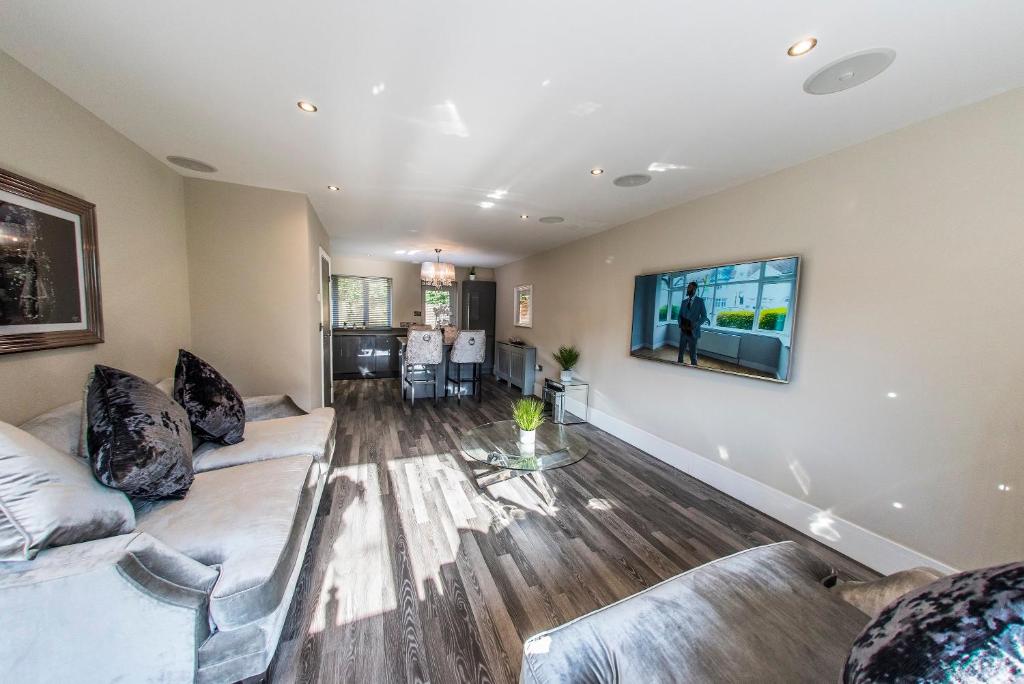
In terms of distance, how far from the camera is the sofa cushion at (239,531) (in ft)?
3.58

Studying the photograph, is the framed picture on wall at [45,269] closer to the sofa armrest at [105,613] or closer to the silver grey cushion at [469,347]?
the sofa armrest at [105,613]

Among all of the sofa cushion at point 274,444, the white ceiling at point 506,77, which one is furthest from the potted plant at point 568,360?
the sofa cushion at point 274,444

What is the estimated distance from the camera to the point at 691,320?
9.25ft

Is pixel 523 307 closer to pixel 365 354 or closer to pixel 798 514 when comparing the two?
pixel 365 354

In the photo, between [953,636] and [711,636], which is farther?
[711,636]

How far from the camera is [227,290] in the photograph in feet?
9.22

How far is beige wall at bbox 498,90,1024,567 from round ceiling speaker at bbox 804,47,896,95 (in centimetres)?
68

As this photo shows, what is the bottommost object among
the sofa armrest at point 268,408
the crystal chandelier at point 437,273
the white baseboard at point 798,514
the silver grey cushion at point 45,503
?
the white baseboard at point 798,514

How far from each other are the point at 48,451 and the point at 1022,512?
3784 millimetres

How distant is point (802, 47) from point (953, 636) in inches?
69.7

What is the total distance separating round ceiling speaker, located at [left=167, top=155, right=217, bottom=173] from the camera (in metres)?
2.34

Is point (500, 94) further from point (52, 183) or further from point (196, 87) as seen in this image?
point (52, 183)

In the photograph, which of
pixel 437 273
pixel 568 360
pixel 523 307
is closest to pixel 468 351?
pixel 437 273

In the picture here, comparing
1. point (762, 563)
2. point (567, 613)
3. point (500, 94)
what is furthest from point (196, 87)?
point (762, 563)
